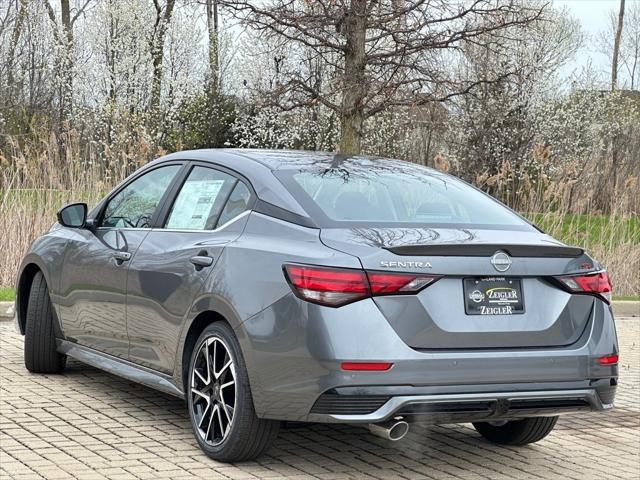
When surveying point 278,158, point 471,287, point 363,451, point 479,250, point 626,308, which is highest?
point 278,158

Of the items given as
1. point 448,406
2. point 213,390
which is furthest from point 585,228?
point 448,406

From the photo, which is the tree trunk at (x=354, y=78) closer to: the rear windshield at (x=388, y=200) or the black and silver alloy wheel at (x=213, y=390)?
the rear windshield at (x=388, y=200)

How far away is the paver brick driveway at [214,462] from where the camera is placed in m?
5.66

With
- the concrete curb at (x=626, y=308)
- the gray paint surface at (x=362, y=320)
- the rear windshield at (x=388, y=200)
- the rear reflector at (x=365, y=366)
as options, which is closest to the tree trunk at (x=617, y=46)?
the concrete curb at (x=626, y=308)

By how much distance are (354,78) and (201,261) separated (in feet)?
37.8

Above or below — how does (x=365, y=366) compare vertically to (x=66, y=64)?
below

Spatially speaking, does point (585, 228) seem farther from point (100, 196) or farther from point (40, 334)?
point (40, 334)

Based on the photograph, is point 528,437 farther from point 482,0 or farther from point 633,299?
point 482,0

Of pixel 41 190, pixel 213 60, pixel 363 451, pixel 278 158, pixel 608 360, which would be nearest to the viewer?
pixel 608 360

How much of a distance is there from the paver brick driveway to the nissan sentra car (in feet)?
0.73

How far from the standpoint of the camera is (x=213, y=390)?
229 inches

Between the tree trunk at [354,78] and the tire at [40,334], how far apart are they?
9.64 meters

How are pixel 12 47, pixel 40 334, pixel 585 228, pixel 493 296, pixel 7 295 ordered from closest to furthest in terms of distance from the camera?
pixel 493 296
pixel 40 334
pixel 7 295
pixel 585 228
pixel 12 47

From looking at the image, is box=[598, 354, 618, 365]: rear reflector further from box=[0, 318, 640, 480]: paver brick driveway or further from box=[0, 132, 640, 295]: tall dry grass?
box=[0, 132, 640, 295]: tall dry grass
